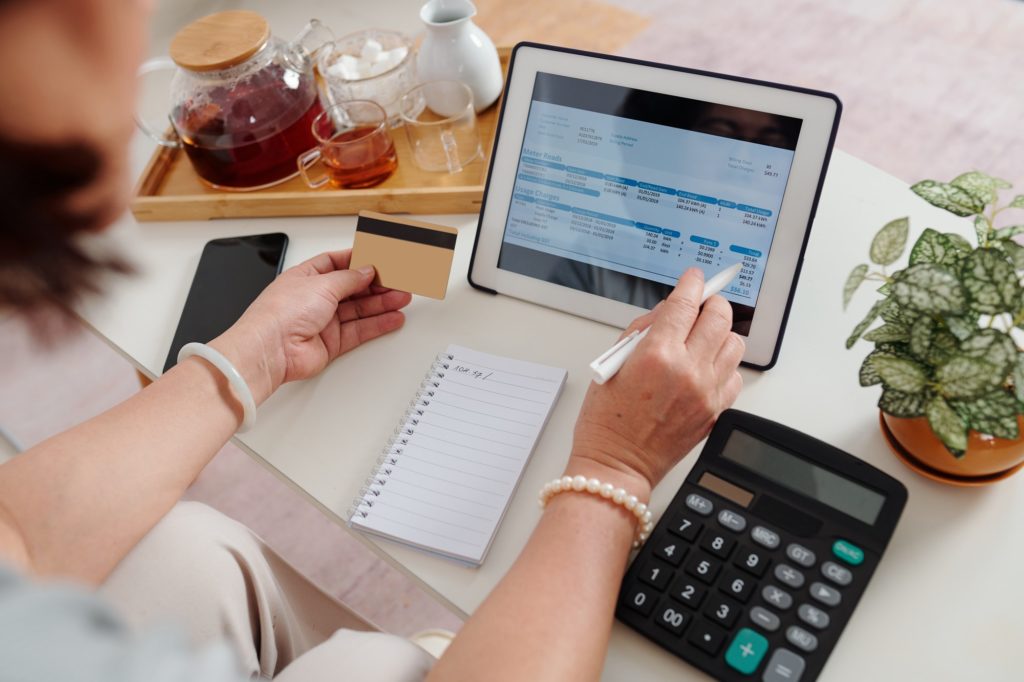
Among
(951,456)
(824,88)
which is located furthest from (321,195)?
(824,88)

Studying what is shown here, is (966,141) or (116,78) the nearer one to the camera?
(116,78)

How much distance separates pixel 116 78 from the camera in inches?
19.3

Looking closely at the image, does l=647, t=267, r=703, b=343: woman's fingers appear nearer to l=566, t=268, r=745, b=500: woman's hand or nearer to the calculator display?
l=566, t=268, r=745, b=500: woman's hand

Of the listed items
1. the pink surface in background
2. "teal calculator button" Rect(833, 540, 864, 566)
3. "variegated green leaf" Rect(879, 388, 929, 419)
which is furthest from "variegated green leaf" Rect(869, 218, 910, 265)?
the pink surface in background

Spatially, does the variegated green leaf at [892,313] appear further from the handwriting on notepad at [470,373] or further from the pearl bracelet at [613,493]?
the handwriting on notepad at [470,373]

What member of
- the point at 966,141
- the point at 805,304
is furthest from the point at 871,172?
the point at 966,141

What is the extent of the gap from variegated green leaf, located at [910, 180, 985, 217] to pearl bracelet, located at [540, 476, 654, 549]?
336 millimetres

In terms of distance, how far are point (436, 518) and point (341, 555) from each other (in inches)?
35.0

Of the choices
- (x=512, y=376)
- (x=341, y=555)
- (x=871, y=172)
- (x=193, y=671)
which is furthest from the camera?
(x=341, y=555)

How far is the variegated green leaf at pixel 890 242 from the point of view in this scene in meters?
0.66

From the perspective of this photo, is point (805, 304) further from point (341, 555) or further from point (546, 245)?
point (341, 555)

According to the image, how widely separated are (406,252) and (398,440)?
0.73ft

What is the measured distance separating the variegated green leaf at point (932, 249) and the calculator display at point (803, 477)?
0.19 m

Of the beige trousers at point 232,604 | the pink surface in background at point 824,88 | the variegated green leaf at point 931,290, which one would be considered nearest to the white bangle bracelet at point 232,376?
the beige trousers at point 232,604
